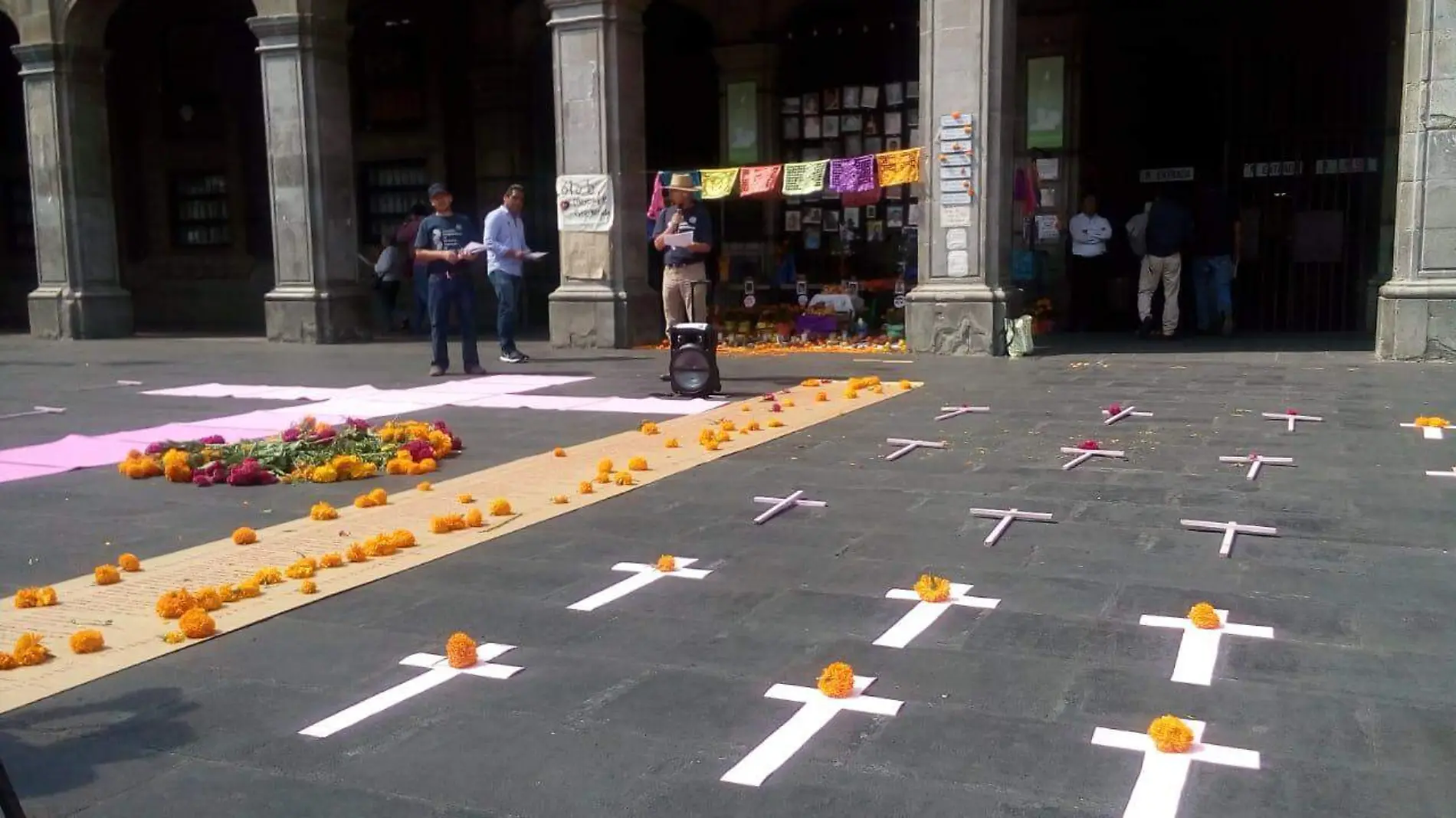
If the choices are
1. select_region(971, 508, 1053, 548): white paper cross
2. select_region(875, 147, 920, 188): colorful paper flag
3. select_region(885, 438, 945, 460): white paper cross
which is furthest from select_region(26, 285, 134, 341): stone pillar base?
select_region(971, 508, 1053, 548): white paper cross

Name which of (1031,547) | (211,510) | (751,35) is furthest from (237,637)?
(751,35)

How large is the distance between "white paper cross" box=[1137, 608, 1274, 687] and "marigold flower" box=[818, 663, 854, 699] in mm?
921

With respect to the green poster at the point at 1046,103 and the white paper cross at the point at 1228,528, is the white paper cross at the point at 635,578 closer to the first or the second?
the white paper cross at the point at 1228,528

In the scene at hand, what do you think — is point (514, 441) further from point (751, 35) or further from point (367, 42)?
point (367, 42)

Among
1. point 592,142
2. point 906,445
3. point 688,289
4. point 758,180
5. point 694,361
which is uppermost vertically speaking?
point 592,142

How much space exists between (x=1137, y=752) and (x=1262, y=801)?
1.08 ft

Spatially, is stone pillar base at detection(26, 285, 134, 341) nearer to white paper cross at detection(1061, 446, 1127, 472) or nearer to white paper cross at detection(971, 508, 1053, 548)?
white paper cross at detection(1061, 446, 1127, 472)

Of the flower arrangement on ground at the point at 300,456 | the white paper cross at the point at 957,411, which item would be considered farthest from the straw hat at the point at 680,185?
the flower arrangement on ground at the point at 300,456

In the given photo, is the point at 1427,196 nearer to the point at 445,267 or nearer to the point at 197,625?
the point at 445,267

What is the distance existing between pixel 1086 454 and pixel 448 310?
6.62m

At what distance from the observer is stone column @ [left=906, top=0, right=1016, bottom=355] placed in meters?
12.4

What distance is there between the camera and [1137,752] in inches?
119

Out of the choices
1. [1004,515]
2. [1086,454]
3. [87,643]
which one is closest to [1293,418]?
[1086,454]

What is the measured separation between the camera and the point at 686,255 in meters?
11.0
